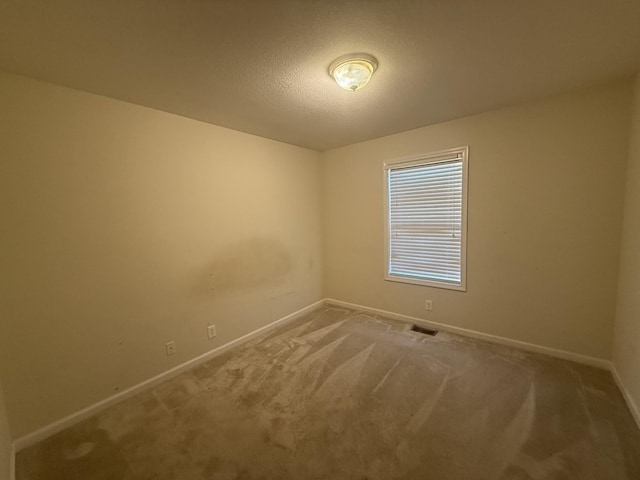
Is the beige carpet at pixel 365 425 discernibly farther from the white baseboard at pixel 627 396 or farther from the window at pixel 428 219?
the window at pixel 428 219

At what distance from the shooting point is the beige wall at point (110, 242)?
158 cm

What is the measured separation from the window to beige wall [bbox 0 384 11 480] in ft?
10.7

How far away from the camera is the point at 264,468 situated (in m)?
1.39

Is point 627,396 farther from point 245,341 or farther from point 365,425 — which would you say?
point 245,341

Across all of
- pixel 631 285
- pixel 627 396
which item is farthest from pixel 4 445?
pixel 631 285

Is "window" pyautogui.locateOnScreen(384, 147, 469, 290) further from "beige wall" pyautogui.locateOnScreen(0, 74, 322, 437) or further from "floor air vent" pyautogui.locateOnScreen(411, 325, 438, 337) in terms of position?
"beige wall" pyautogui.locateOnScreen(0, 74, 322, 437)

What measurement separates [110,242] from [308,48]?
195 centimetres

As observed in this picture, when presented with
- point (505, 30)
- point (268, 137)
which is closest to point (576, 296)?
point (505, 30)

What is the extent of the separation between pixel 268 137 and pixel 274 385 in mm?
2610

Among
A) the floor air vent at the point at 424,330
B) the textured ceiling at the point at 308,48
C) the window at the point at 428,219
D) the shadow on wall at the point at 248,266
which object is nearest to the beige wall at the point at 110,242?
the shadow on wall at the point at 248,266

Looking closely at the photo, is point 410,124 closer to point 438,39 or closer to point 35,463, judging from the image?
point 438,39

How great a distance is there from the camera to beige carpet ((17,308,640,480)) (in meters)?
1.38

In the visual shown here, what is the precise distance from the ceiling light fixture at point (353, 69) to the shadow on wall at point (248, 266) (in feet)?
6.13

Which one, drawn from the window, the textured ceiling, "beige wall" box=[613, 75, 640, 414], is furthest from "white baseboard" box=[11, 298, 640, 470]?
the textured ceiling
